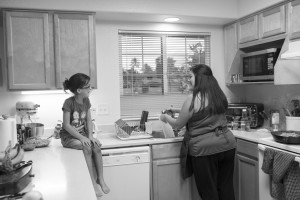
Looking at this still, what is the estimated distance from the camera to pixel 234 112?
3176 mm

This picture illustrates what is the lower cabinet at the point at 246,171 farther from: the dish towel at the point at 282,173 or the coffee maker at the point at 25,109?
the coffee maker at the point at 25,109

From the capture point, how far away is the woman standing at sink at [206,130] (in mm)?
2465

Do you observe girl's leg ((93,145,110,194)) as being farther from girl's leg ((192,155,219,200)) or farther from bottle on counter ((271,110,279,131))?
bottle on counter ((271,110,279,131))

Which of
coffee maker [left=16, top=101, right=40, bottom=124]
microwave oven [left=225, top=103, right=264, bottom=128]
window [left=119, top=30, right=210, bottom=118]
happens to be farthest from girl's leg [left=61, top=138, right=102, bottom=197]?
microwave oven [left=225, top=103, right=264, bottom=128]

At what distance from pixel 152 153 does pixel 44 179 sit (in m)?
1.36

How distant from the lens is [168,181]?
282 cm

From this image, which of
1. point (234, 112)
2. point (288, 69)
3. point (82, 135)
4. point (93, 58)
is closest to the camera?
point (82, 135)

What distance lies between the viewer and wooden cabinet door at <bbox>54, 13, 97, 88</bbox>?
275 centimetres

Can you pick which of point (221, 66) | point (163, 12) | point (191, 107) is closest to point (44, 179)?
point (191, 107)

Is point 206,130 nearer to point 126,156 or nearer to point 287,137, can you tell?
point 287,137

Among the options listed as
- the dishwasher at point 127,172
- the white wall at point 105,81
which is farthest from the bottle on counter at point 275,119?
the white wall at point 105,81

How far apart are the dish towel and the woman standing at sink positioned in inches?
13.8

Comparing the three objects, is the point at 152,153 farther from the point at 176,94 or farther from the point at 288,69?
the point at 288,69

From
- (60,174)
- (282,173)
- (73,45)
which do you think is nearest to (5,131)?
(60,174)
